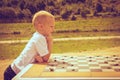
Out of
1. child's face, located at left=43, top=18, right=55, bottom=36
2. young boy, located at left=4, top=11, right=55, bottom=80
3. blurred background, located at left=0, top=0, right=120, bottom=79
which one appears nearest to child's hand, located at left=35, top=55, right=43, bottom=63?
young boy, located at left=4, top=11, right=55, bottom=80

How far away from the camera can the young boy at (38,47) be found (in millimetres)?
2451

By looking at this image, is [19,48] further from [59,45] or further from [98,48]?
[98,48]

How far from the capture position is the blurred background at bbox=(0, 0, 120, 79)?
8.24 metres

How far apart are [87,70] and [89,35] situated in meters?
6.52

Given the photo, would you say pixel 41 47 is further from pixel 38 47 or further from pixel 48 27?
pixel 48 27

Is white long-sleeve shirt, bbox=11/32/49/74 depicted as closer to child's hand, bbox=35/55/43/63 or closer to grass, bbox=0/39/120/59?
child's hand, bbox=35/55/43/63

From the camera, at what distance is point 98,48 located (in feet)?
27.7

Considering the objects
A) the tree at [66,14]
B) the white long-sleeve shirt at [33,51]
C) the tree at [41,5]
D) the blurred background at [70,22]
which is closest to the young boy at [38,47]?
the white long-sleeve shirt at [33,51]

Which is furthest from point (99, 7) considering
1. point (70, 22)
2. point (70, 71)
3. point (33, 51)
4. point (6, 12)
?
point (70, 71)

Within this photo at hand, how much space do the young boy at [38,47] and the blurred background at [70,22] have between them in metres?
5.61

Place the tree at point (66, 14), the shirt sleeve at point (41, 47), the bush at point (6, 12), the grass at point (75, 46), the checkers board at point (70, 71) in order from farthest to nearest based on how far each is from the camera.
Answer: the grass at point (75, 46), the tree at point (66, 14), the bush at point (6, 12), the shirt sleeve at point (41, 47), the checkers board at point (70, 71)

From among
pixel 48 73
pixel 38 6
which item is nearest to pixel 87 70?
pixel 48 73

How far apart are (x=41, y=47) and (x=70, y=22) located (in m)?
6.10

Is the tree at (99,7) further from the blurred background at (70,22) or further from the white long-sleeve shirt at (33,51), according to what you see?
the white long-sleeve shirt at (33,51)
